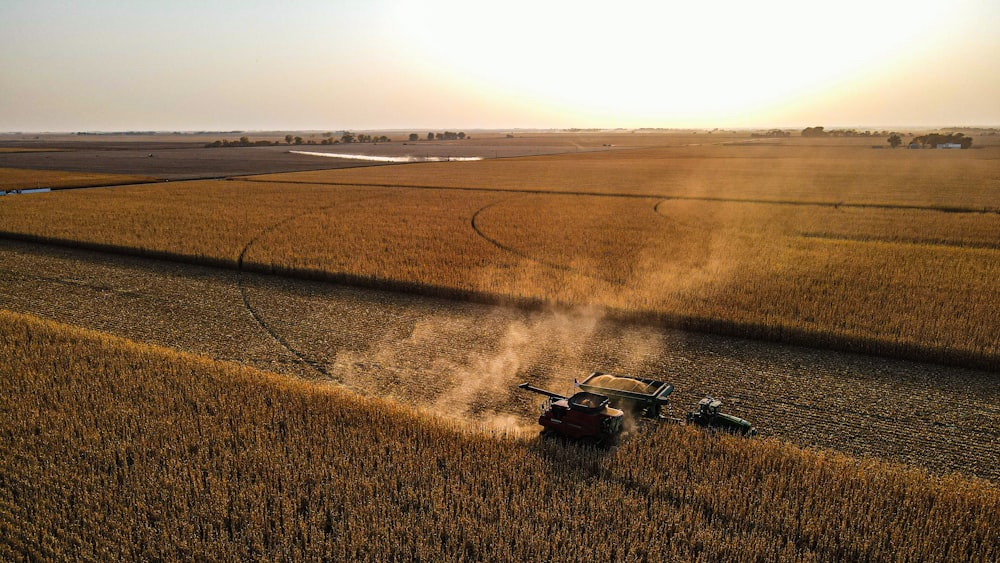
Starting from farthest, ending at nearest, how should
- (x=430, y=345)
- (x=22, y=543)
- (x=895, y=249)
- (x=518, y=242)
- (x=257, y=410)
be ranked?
(x=518, y=242) → (x=895, y=249) → (x=430, y=345) → (x=257, y=410) → (x=22, y=543)

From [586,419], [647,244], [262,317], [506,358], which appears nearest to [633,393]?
[586,419]

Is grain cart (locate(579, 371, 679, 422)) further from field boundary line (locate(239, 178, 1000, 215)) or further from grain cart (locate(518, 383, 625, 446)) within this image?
field boundary line (locate(239, 178, 1000, 215))

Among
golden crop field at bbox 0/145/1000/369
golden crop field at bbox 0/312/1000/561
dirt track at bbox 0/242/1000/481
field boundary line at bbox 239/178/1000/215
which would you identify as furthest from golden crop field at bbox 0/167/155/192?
golden crop field at bbox 0/312/1000/561

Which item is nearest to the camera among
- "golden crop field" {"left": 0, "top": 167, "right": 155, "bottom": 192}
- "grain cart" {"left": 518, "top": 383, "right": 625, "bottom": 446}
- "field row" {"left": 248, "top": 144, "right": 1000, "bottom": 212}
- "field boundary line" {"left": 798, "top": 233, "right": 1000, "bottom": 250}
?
"grain cart" {"left": 518, "top": 383, "right": 625, "bottom": 446}

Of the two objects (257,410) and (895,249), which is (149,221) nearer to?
→ (257,410)

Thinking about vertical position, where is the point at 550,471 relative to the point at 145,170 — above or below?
below

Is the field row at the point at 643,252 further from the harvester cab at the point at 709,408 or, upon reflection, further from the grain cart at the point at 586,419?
the grain cart at the point at 586,419

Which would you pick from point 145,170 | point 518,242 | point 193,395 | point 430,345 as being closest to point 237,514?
point 193,395

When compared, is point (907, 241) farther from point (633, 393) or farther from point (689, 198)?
point (633, 393)
